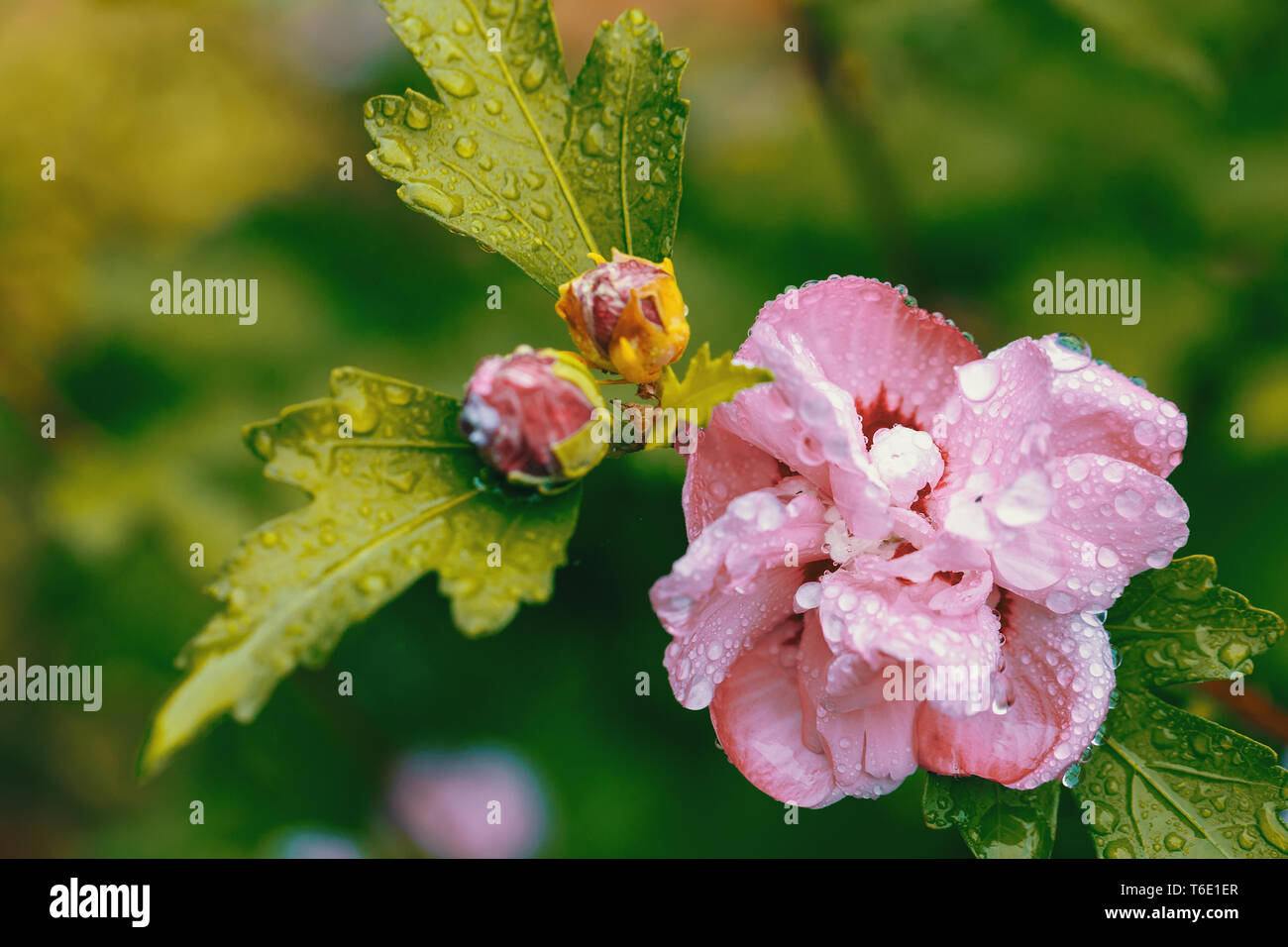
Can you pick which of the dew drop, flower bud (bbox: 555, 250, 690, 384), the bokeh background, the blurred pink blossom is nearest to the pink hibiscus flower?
the dew drop

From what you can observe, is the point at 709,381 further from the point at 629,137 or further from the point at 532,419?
the point at 629,137

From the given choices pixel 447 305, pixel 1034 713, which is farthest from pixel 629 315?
pixel 447 305

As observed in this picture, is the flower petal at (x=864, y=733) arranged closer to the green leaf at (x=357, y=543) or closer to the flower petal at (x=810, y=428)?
the flower petal at (x=810, y=428)

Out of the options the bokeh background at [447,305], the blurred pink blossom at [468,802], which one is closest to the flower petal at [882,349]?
the bokeh background at [447,305]

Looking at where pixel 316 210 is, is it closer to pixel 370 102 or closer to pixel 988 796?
pixel 370 102

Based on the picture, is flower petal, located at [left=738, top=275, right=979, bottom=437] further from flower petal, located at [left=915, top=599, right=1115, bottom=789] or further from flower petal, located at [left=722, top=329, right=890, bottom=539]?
flower petal, located at [left=915, top=599, right=1115, bottom=789]

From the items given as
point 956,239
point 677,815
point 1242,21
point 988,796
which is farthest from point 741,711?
point 1242,21
